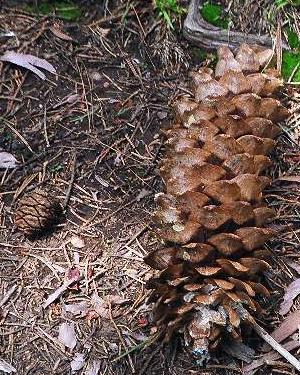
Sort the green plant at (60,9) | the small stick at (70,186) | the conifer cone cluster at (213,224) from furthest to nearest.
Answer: the green plant at (60,9) < the small stick at (70,186) < the conifer cone cluster at (213,224)

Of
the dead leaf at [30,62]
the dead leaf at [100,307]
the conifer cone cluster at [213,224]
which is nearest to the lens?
the conifer cone cluster at [213,224]

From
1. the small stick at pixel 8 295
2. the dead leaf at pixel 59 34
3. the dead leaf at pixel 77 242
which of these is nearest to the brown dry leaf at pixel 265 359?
the dead leaf at pixel 77 242

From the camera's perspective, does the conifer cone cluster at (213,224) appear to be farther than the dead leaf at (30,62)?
No

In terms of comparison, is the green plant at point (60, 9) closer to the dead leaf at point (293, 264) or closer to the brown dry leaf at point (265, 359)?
the dead leaf at point (293, 264)

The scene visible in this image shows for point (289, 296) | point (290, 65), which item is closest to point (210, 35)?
point (290, 65)

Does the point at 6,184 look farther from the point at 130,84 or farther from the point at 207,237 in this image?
the point at 207,237

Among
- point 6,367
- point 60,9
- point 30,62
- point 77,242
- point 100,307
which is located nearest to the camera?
point 6,367

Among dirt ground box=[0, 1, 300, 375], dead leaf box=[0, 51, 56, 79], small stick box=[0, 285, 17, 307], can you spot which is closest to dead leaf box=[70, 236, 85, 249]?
dirt ground box=[0, 1, 300, 375]

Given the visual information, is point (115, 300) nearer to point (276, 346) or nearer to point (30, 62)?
point (276, 346)
